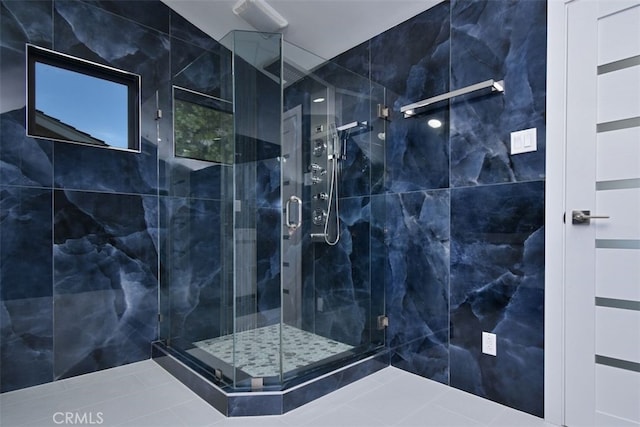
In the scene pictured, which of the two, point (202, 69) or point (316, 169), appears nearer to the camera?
point (202, 69)

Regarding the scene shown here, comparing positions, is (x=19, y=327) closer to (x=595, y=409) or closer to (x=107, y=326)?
(x=107, y=326)

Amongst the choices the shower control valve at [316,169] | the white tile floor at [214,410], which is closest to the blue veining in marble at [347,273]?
the shower control valve at [316,169]

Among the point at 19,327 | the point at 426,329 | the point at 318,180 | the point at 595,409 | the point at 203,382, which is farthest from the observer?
the point at 318,180

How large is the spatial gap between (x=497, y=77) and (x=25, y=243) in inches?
114

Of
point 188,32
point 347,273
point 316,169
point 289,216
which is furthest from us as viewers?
point 188,32

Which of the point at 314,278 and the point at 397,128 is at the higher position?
the point at 397,128

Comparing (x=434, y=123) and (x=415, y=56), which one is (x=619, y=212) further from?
(x=415, y=56)

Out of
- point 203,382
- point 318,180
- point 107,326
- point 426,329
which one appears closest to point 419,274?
point 426,329

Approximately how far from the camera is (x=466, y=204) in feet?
6.60

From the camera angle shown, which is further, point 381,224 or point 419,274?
point 381,224

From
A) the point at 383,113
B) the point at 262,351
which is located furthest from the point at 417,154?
the point at 262,351

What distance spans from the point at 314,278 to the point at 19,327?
178 centimetres

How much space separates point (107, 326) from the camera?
2.33 metres

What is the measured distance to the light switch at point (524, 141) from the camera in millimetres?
1748
